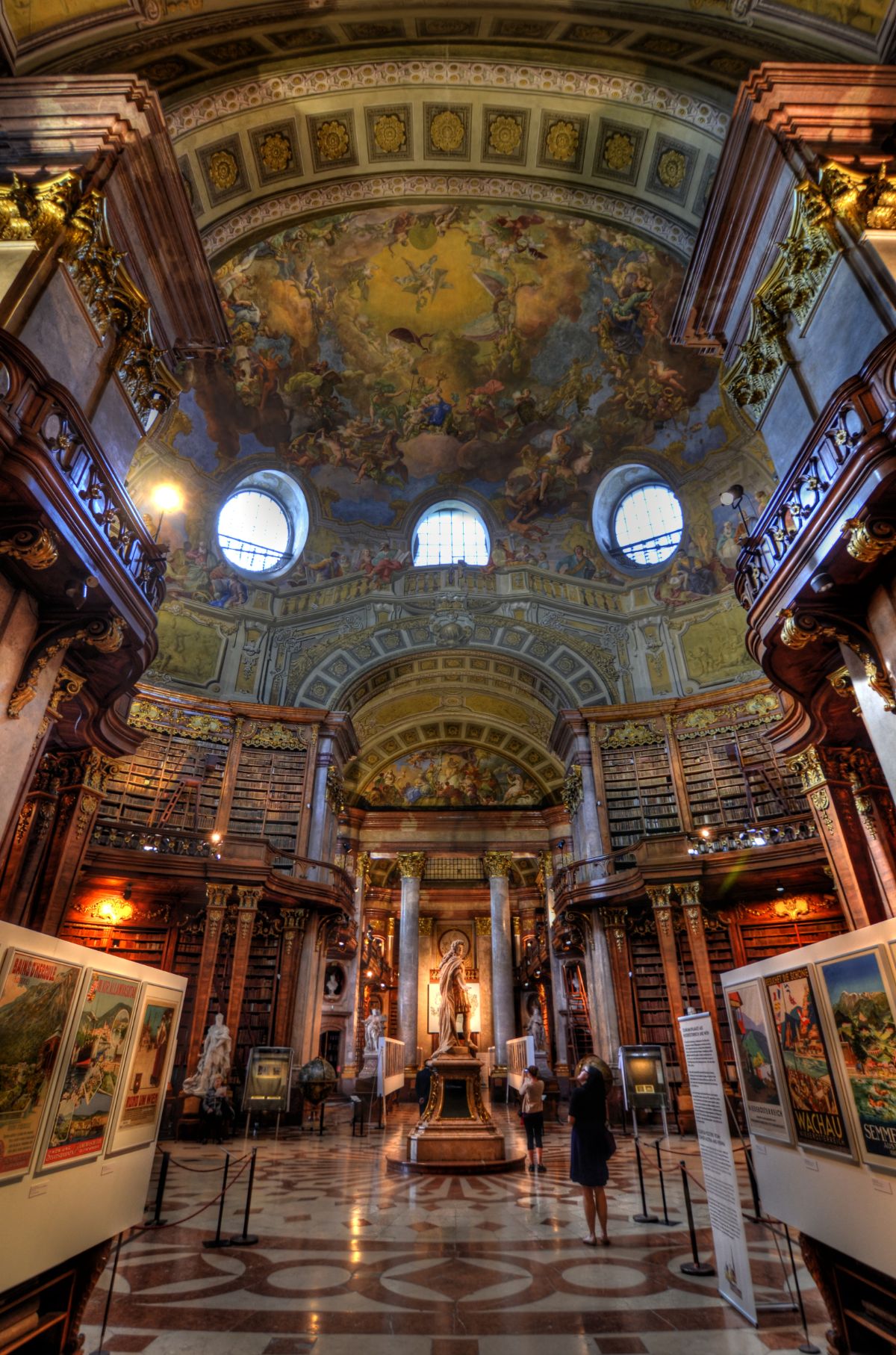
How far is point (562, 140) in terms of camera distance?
43.7ft

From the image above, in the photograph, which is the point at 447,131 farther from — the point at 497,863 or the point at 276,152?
the point at 497,863

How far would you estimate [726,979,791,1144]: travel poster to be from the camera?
14.8ft

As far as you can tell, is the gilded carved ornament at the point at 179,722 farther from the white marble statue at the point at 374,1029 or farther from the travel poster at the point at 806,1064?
the travel poster at the point at 806,1064

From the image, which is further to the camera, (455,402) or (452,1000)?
(455,402)

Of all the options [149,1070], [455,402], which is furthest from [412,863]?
[149,1070]

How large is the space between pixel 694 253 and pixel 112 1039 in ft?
37.0

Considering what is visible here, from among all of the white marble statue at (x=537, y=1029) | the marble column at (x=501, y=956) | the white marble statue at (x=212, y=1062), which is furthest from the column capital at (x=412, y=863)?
the white marble statue at (x=212, y=1062)

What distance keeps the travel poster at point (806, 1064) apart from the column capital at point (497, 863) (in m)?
22.0

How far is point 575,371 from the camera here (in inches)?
815

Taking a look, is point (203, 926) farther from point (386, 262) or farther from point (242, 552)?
point (386, 262)

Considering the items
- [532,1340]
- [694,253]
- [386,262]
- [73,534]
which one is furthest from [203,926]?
[386,262]

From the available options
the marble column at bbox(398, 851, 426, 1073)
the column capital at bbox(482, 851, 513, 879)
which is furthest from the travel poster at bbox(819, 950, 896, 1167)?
the column capital at bbox(482, 851, 513, 879)

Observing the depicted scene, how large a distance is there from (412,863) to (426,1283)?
71.0ft

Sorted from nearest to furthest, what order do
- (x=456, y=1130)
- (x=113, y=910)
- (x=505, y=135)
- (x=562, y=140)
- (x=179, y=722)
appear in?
(x=456, y=1130) < (x=562, y=140) < (x=505, y=135) < (x=113, y=910) < (x=179, y=722)
